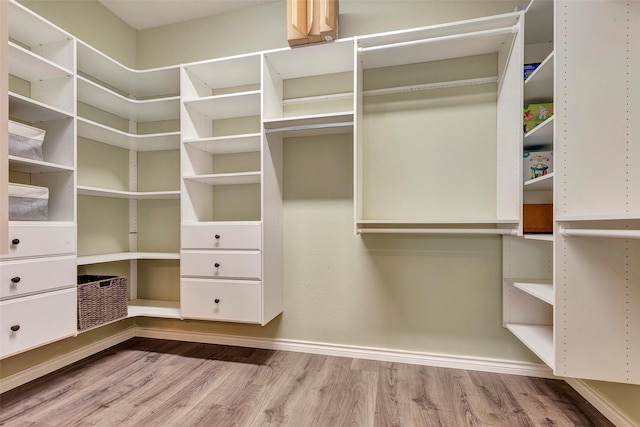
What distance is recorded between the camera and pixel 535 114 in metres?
1.69

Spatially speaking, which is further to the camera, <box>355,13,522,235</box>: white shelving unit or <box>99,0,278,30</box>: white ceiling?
<box>99,0,278,30</box>: white ceiling

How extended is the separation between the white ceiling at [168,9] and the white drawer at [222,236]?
5.81 feet

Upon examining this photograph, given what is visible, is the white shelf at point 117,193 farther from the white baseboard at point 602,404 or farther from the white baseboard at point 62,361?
the white baseboard at point 602,404

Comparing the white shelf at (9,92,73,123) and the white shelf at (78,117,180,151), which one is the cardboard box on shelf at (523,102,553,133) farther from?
the white shelf at (9,92,73,123)

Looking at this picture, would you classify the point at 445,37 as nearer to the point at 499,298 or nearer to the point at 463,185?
the point at 463,185

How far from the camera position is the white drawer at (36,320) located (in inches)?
59.6

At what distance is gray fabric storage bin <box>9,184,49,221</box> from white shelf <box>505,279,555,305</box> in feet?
8.83

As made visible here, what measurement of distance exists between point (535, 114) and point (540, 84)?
16cm

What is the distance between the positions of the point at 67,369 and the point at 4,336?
657 millimetres

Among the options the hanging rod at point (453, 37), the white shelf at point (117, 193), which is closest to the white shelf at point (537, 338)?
the hanging rod at point (453, 37)

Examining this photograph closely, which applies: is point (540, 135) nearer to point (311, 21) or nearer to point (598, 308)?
point (598, 308)

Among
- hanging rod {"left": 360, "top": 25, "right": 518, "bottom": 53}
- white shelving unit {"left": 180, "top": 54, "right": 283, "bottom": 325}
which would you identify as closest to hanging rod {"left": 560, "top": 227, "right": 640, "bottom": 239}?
hanging rod {"left": 360, "top": 25, "right": 518, "bottom": 53}

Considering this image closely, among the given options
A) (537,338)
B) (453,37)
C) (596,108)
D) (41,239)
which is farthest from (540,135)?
Answer: (41,239)

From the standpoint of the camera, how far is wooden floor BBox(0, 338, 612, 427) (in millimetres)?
1485
